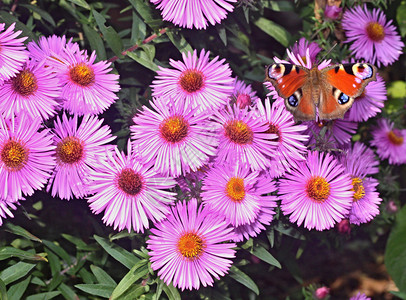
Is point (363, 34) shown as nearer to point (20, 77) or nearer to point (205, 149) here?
point (205, 149)

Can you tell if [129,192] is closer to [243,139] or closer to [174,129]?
[174,129]

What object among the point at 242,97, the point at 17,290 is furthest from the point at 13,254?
the point at 242,97

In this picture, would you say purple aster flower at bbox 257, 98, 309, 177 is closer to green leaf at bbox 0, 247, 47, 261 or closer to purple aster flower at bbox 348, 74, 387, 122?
purple aster flower at bbox 348, 74, 387, 122

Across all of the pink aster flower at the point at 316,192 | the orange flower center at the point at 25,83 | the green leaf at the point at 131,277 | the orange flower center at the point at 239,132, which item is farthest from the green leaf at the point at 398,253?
the orange flower center at the point at 25,83

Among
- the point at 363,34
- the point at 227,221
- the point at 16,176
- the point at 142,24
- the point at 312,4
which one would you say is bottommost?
the point at 16,176

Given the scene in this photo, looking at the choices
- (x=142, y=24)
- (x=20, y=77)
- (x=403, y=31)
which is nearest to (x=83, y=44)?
(x=142, y=24)

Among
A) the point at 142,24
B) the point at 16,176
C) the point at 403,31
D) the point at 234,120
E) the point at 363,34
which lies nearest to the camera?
the point at 16,176

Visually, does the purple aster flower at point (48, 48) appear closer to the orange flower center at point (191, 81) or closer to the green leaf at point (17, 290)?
the orange flower center at point (191, 81)
